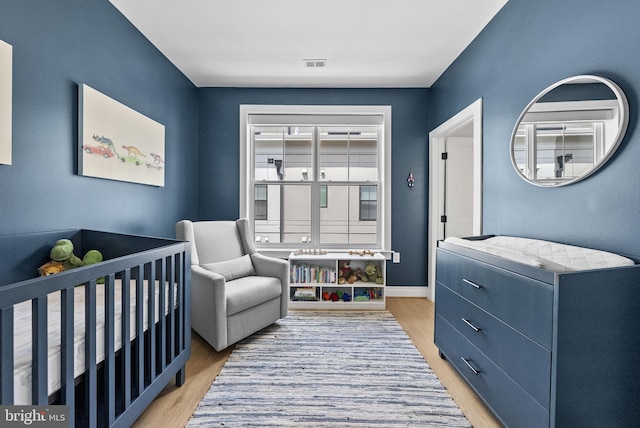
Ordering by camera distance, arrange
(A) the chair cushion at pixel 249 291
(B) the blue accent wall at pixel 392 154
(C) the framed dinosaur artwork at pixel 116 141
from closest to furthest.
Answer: (C) the framed dinosaur artwork at pixel 116 141, (A) the chair cushion at pixel 249 291, (B) the blue accent wall at pixel 392 154

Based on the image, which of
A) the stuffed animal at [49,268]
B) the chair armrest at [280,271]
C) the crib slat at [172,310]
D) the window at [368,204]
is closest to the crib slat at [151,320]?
the crib slat at [172,310]

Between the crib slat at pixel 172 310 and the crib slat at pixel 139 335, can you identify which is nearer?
the crib slat at pixel 139 335

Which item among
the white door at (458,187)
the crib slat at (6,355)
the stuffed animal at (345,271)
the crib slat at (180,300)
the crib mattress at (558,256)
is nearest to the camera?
the crib slat at (6,355)

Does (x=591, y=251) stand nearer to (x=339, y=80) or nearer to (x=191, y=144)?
(x=339, y=80)

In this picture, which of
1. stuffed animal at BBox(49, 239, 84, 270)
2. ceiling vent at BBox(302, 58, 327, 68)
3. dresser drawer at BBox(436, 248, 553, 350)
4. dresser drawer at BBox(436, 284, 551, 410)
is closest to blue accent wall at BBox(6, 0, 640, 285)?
stuffed animal at BBox(49, 239, 84, 270)

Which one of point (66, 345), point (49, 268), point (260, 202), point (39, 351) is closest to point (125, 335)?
point (66, 345)

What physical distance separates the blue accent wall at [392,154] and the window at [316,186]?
0.19 m

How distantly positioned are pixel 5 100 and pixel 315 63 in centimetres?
226

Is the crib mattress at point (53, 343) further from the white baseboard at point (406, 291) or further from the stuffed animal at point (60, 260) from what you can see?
the white baseboard at point (406, 291)

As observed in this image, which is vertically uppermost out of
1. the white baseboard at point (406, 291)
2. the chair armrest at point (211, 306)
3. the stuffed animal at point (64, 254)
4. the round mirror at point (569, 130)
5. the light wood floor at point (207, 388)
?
the round mirror at point (569, 130)

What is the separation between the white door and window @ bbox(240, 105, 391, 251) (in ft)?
2.35

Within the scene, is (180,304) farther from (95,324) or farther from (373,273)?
(373,273)

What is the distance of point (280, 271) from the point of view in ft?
8.83

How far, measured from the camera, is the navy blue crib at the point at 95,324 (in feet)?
2.94
